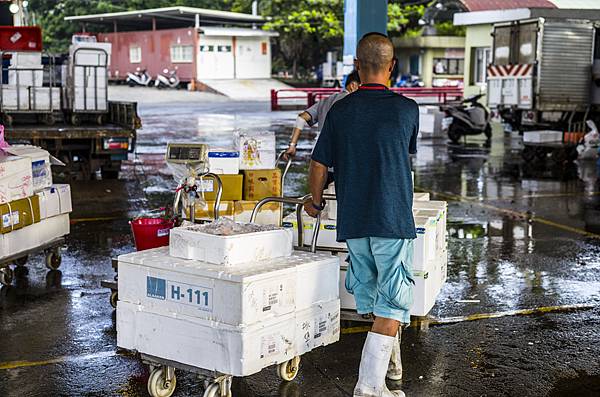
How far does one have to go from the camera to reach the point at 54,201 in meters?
8.02

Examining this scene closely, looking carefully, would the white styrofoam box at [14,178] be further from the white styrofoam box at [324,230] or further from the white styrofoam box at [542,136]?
the white styrofoam box at [542,136]

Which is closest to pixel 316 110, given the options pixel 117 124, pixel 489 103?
pixel 117 124

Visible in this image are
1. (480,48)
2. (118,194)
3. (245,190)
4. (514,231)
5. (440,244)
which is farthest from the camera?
(480,48)

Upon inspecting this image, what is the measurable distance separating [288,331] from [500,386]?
1.46 metres

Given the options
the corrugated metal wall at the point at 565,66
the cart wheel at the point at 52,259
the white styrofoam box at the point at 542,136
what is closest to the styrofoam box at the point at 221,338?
the cart wheel at the point at 52,259

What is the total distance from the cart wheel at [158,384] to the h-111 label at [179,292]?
0.50m

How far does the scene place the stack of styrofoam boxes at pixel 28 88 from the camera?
14.5 m

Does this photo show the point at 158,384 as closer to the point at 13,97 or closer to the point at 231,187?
the point at 231,187

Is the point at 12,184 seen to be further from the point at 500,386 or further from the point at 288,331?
the point at 500,386

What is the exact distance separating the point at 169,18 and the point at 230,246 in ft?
162

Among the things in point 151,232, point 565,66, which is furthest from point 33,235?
point 565,66

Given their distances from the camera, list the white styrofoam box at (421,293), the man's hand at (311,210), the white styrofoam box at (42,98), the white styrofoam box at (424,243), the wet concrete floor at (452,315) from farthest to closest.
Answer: the white styrofoam box at (42,98) < the white styrofoam box at (421,293) < the white styrofoam box at (424,243) < the wet concrete floor at (452,315) < the man's hand at (311,210)

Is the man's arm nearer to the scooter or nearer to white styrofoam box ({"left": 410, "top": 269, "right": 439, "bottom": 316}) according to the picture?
white styrofoam box ({"left": 410, "top": 269, "right": 439, "bottom": 316})

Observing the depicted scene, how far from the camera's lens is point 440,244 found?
6684 millimetres
